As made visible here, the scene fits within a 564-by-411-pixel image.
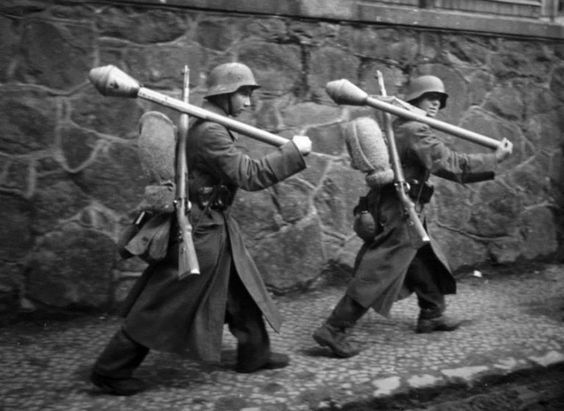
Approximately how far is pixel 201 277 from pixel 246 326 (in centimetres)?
47

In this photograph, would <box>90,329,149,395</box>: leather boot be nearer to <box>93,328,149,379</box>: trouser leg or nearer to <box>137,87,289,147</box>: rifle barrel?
<box>93,328,149,379</box>: trouser leg

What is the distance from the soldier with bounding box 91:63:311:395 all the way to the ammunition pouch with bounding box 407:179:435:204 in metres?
1.09

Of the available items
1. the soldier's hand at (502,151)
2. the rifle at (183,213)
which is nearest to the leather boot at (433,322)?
the soldier's hand at (502,151)

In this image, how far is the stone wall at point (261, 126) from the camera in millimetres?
5082

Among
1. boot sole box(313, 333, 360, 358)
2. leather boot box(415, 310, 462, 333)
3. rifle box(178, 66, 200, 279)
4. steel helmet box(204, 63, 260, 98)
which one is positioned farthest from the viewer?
leather boot box(415, 310, 462, 333)

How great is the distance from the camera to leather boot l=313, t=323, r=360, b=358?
4660mm

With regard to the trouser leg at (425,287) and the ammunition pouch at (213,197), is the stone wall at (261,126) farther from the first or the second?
the ammunition pouch at (213,197)

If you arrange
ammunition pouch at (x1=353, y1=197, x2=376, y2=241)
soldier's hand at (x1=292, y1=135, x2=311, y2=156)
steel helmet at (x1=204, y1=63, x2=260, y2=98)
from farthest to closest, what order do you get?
1. ammunition pouch at (x1=353, y1=197, x2=376, y2=241)
2. steel helmet at (x1=204, y1=63, x2=260, y2=98)
3. soldier's hand at (x1=292, y1=135, x2=311, y2=156)

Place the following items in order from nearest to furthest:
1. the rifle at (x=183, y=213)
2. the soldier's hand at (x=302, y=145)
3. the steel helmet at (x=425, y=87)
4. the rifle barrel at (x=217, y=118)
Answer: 1. the rifle at (x=183, y=213)
2. the rifle barrel at (x=217, y=118)
3. the soldier's hand at (x=302, y=145)
4. the steel helmet at (x=425, y=87)

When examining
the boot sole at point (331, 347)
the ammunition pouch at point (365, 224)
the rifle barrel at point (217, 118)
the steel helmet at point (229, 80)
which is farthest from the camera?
the ammunition pouch at point (365, 224)

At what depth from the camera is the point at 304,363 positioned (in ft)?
15.0

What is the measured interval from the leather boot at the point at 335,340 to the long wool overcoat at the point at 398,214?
24 cm

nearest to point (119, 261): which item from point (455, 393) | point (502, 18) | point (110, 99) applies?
point (110, 99)

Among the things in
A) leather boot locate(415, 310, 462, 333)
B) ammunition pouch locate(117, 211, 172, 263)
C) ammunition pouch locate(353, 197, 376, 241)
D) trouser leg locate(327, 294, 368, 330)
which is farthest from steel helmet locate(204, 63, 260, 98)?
leather boot locate(415, 310, 462, 333)
